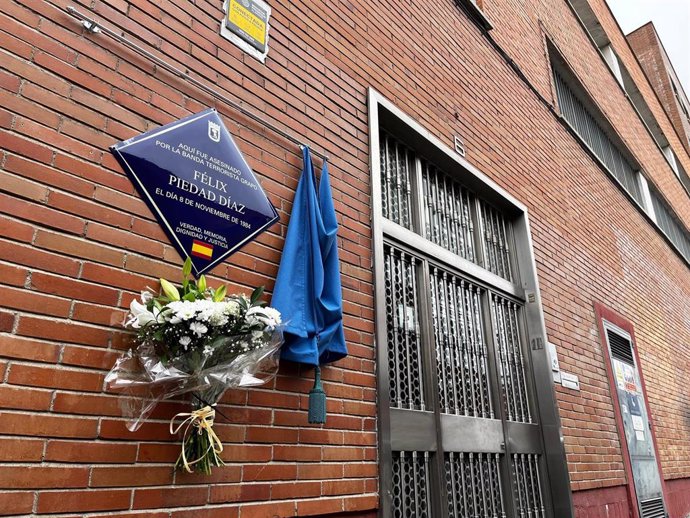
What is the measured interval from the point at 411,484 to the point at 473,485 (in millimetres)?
677

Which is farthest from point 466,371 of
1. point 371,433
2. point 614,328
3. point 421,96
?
point 614,328

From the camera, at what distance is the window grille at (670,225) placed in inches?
431

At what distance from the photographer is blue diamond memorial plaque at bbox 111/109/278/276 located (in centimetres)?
199

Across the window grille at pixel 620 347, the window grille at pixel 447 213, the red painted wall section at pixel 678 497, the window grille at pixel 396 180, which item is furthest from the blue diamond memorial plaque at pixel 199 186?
the red painted wall section at pixel 678 497

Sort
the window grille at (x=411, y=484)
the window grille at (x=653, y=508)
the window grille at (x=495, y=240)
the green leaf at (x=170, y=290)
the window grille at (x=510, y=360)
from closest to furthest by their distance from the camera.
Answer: the green leaf at (x=170, y=290), the window grille at (x=411, y=484), the window grille at (x=510, y=360), the window grille at (x=495, y=240), the window grille at (x=653, y=508)

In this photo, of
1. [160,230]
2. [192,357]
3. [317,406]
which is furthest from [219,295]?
[317,406]

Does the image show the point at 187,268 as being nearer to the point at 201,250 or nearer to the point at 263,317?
the point at 201,250

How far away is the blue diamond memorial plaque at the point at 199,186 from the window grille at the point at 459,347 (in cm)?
165

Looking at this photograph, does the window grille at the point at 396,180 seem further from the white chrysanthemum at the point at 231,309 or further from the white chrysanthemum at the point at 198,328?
the white chrysanthemum at the point at 198,328

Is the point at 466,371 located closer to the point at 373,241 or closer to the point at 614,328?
the point at 373,241

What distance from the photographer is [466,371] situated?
3617mm

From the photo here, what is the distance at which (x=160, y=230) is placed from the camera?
199 cm

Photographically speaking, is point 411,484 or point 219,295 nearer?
point 219,295

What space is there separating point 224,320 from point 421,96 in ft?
9.04
